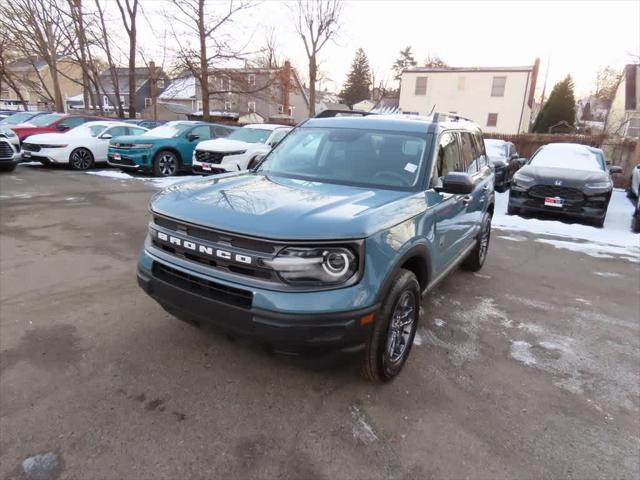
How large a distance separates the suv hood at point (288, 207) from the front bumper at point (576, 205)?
6725mm

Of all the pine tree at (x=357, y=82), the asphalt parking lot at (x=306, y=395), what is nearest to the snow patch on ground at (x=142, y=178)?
the asphalt parking lot at (x=306, y=395)

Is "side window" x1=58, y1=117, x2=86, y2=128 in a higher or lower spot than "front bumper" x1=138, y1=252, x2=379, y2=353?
higher

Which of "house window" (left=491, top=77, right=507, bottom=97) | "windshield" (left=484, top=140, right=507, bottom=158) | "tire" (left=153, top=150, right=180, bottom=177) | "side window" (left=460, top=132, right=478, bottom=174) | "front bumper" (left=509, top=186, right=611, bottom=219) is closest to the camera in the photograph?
"side window" (left=460, top=132, right=478, bottom=174)

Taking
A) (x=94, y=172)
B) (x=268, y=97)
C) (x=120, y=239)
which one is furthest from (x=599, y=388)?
(x=268, y=97)

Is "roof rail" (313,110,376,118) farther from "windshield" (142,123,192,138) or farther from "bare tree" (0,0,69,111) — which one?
"bare tree" (0,0,69,111)

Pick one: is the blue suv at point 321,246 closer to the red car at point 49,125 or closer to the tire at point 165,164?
the tire at point 165,164

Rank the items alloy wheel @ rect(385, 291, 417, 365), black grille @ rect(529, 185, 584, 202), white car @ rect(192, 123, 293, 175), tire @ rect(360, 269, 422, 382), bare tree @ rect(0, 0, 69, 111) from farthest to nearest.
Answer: bare tree @ rect(0, 0, 69, 111) < white car @ rect(192, 123, 293, 175) < black grille @ rect(529, 185, 584, 202) < alloy wheel @ rect(385, 291, 417, 365) < tire @ rect(360, 269, 422, 382)

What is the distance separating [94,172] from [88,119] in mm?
4098

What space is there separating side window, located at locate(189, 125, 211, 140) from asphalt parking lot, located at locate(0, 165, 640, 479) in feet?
30.4

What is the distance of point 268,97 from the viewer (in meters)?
26.4

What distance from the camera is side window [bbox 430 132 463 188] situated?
356cm

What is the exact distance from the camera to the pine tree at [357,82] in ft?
237

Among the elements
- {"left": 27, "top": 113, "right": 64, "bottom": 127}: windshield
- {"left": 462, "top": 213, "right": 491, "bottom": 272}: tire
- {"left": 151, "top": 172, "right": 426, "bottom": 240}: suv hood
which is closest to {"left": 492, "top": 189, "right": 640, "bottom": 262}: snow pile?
{"left": 462, "top": 213, "right": 491, "bottom": 272}: tire

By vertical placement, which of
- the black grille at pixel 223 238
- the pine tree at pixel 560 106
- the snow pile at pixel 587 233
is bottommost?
the snow pile at pixel 587 233
